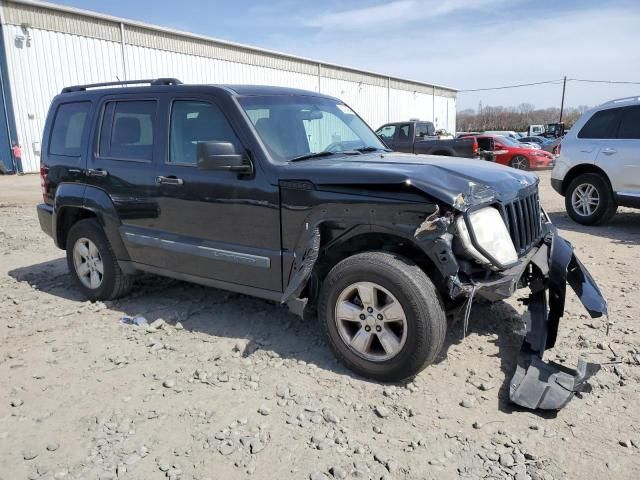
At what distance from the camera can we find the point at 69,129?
5219 mm

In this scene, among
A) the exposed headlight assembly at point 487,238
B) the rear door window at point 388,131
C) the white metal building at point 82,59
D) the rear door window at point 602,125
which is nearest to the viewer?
the exposed headlight assembly at point 487,238

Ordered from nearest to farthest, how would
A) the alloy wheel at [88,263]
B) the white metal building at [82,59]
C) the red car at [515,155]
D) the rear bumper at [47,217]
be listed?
the alloy wheel at [88,263] < the rear bumper at [47,217] < the white metal building at [82,59] < the red car at [515,155]

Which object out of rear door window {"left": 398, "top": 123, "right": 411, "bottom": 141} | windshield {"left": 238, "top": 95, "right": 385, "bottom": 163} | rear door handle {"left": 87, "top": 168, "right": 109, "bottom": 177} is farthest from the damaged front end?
rear door window {"left": 398, "top": 123, "right": 411, "bottom": 141}

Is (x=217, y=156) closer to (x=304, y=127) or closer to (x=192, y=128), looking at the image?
(x=192, y=128)

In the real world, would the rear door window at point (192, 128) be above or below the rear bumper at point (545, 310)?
above

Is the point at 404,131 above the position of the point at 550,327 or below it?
above

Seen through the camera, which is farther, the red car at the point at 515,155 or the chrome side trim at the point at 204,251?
the red car at the point at 515,155

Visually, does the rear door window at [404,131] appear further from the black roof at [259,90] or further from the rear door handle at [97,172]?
the rear door handle at [97,172]

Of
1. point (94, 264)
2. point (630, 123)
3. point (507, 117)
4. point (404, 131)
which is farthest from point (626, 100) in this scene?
point (507, 117)

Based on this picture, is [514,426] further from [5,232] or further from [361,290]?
[5,232]

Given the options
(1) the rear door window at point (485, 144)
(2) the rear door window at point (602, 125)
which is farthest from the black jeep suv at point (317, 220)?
(1) the rear door window at point (485, 144)

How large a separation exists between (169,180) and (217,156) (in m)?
0.81

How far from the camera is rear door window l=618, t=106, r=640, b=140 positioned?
7.67 metres

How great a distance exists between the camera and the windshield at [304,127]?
3957 millimetres
